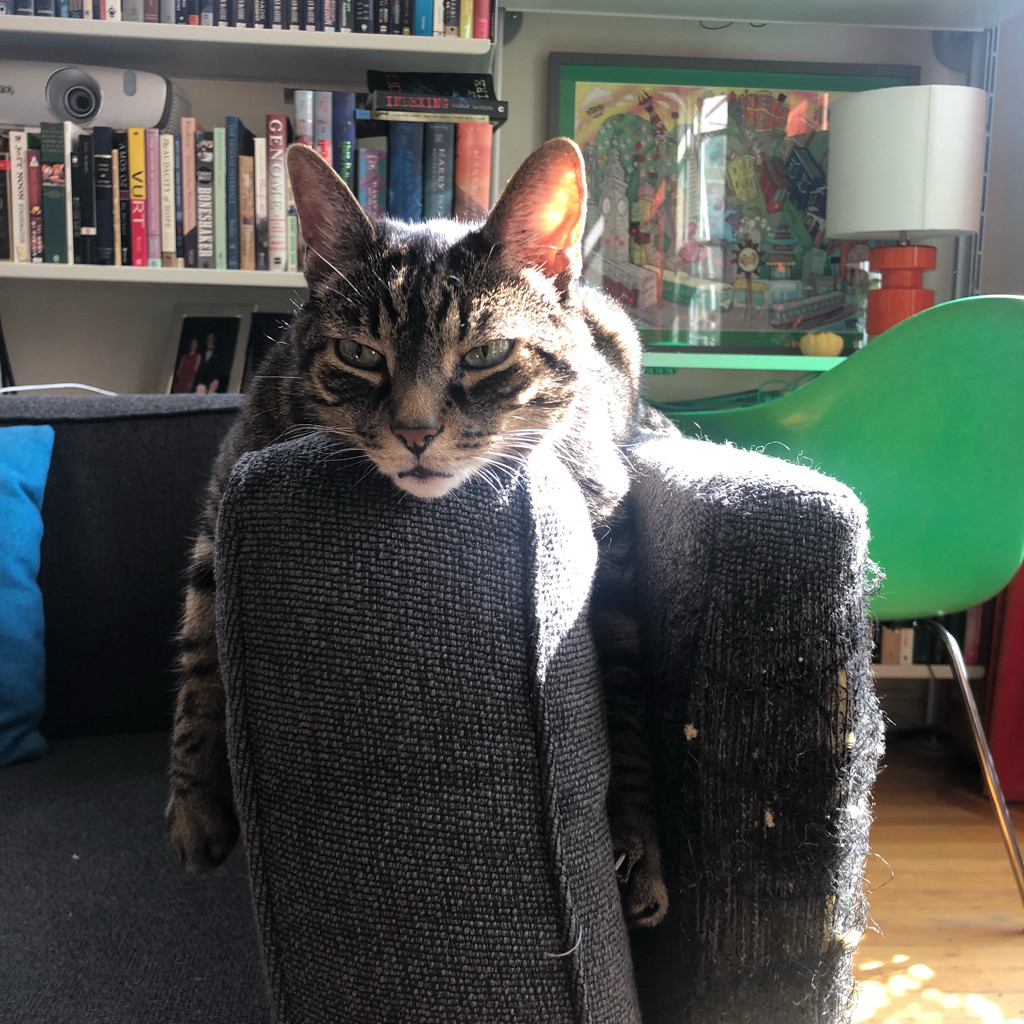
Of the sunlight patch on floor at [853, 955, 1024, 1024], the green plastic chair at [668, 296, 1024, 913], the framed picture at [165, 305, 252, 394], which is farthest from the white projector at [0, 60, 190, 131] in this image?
the sunlight patch on floor at [853, 955, 1024, 1024]

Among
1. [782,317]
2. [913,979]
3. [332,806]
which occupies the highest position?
[782,317]

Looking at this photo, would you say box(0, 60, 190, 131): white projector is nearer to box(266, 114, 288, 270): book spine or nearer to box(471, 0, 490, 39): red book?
box(266, 114, 288, 270): book spine

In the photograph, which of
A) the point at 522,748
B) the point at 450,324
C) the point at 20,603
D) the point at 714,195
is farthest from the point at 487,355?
the point at 714,195

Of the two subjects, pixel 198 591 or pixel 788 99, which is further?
pixel 788 99

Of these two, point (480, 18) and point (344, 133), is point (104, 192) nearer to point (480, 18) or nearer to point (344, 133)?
point (344, 133)

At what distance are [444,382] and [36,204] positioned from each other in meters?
1.52

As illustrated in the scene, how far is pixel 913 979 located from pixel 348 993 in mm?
1258

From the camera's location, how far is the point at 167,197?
6.04 ft

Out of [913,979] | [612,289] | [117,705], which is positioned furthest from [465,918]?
[612,289]

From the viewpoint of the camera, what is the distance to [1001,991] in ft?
4.52

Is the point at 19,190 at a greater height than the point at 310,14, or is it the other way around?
the point at 310,14

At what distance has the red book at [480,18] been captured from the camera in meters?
1.81

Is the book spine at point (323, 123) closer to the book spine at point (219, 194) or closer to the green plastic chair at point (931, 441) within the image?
the book spine at point (219, 194)

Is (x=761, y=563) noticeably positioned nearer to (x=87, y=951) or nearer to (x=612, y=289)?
(x=87, y=951)
